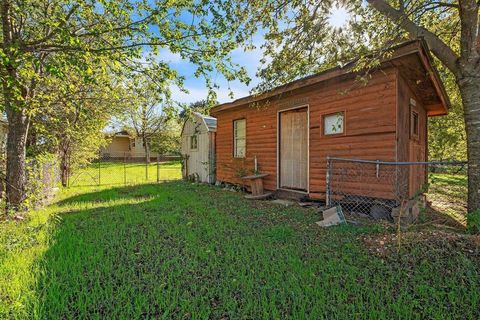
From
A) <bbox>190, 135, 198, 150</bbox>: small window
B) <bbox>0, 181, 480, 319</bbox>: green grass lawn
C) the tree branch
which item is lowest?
<bbox>0, 181, 480, 319</bbox>: green grass lawn

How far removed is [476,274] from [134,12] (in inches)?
232

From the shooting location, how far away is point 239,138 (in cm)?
912

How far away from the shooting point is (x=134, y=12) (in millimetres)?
4344

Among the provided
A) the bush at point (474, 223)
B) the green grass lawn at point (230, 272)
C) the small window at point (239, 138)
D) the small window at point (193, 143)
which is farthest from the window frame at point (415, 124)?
the small window at point (193, 143)

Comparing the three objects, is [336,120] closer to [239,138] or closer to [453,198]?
[239,138]

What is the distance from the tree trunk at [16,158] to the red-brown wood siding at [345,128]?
18.4 ft

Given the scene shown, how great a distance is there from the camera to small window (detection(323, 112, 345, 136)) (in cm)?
577

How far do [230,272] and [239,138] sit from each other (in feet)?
21.7

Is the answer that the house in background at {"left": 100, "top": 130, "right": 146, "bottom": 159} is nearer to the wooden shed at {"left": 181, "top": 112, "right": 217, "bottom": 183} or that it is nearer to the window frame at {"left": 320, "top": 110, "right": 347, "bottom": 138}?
the wooden shed at {"left": 181, "top": 112, "right": 217, "bottom": 183}

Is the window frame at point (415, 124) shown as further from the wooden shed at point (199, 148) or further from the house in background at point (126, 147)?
the house in background at point (126, 147)

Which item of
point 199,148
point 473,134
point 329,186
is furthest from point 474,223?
point 199,148

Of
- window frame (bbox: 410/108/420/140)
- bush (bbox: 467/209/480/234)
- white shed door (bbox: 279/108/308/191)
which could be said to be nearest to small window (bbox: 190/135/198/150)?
white shed door (bbox: 279/108/308/191)

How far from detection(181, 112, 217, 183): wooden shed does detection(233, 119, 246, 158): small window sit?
1542mm

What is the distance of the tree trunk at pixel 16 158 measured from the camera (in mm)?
5004
